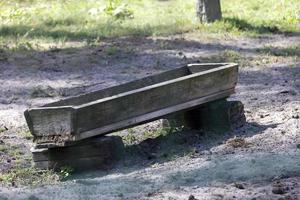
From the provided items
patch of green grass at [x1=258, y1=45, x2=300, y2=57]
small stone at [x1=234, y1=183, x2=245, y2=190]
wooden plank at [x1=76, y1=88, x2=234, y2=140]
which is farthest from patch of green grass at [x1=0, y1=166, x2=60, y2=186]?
patch of green grass at [x1=258, y1=45, x2=300, y2=57]

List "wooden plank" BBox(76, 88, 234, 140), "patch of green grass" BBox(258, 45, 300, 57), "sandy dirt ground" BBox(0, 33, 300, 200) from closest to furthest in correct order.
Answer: "sandy dirt ground" BBox(0, 33, 300, 200) < "wooden plank" BBox(76, 88, 234, 140) < "patch of green grass" BBox(258, 45, 300, 57)

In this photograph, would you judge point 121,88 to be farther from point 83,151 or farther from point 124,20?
point 124,20

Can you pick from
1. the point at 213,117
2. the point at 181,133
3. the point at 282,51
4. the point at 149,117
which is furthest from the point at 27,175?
the point at 282,51

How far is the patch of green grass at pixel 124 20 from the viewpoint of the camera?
13.4 metres

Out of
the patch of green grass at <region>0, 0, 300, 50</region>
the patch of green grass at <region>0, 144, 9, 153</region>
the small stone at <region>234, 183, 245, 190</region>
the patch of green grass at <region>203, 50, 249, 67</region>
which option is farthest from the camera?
the patch of green grass at <region>0, 0, 300, 50</region>

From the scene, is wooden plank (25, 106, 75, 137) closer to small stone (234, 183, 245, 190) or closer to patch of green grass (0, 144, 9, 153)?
patch of green grass (0, 144, 9, 153)

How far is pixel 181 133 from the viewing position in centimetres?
727

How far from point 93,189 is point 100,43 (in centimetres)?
728

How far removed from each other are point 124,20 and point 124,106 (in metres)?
8.59

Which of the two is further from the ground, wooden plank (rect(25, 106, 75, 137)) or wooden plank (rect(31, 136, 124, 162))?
wooden plank (rect(25, 106, 75, 137))

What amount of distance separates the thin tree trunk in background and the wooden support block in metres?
7.84

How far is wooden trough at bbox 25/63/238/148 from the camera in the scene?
20.4ft

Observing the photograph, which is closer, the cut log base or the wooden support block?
the wooden support block

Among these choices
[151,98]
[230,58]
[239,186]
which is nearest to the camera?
[239,186]
